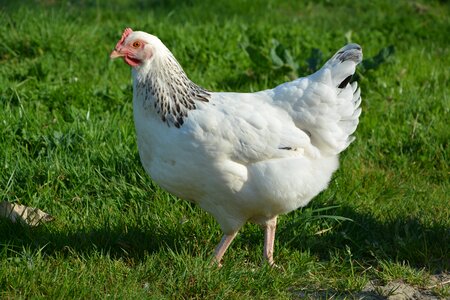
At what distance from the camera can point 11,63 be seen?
6.64m

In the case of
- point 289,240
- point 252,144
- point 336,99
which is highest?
point 336,99

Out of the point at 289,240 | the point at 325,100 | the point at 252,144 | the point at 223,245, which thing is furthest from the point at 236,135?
the point at 289,240

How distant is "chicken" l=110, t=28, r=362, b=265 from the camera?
3857 mm

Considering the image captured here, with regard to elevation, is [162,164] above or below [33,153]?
above

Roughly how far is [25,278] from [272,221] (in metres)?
1.42

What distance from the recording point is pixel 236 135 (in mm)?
3938

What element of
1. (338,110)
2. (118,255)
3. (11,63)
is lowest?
(118,255)

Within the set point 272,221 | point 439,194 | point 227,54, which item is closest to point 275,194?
point 272,221

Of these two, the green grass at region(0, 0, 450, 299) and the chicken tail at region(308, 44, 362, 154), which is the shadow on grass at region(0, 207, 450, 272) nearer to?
the green grass at region(0, 0, 450, 299)

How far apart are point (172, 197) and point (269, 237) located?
794mm

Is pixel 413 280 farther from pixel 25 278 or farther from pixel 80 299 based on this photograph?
pixel 25 278

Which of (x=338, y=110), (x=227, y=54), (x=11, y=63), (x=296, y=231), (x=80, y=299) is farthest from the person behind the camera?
(x=227, y=54)

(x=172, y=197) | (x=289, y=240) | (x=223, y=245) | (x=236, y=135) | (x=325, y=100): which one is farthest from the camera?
(x=172, y=197)

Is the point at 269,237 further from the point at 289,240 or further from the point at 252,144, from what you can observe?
the point at 252,144
